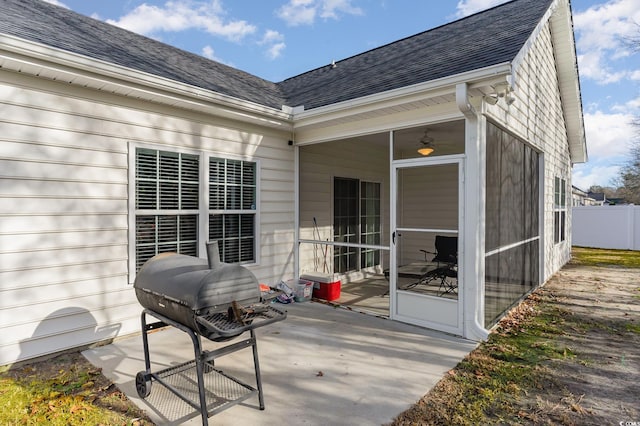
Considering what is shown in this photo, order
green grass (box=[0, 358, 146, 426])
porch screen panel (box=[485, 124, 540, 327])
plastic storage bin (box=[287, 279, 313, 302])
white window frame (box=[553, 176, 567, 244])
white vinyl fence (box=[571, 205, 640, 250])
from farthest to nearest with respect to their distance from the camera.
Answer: white vinyl fence (box=[571, 205, 640, 250]), white window frame (box=[553, 176, 567, 244]), plastic storage bin (box=[287, 279, 313, 302]), porch screen panel (box=[485, 124, 540, 327]), green grass (box=[0, 358, 146, 426])

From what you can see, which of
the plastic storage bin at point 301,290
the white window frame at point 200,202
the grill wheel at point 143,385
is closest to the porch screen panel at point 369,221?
the plastic storage bin at point 301,290

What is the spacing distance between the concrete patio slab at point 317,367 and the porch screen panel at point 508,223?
117 cm

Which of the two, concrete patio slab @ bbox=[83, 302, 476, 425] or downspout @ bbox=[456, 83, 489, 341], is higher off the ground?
downspout @ bbox=[456, 83, 489, 341]

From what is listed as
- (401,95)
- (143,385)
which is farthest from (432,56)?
(143,385)

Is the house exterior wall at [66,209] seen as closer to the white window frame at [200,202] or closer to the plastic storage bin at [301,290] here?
the white window frame at [200,202]

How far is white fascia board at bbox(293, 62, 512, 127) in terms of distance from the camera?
3.53 m

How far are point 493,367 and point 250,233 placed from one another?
3.67m

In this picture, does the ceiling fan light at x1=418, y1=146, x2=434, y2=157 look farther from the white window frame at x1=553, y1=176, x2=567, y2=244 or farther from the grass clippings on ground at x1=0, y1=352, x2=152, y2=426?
the white window frame at x1=553, y1=176, x2=567, y2=244

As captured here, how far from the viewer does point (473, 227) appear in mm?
4004

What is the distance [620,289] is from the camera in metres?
6.92

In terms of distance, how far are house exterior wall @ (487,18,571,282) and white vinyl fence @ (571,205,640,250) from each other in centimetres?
697

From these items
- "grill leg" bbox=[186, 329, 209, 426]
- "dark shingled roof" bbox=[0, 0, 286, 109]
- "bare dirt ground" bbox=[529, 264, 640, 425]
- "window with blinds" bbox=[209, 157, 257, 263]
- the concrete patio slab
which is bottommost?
"bare dirt ground" bbox=[529, 264, 640, 425]

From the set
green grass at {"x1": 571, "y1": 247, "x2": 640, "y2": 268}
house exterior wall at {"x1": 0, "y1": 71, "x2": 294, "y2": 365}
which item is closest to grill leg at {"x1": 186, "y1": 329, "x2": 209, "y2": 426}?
house exterior wall at {"x1": 0, "y1": 71, "x2": 294, "y2": 365}

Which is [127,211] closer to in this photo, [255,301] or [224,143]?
[224,143]
